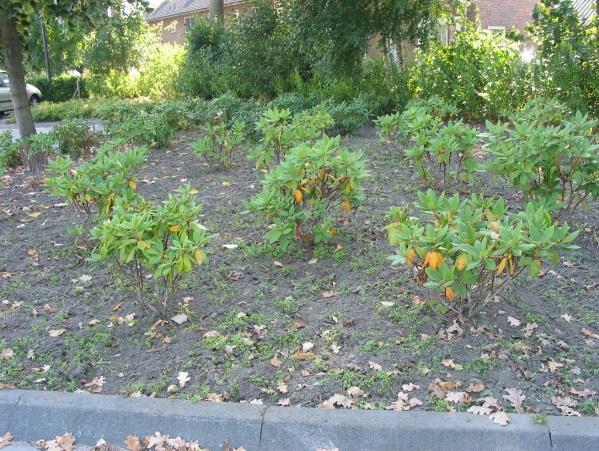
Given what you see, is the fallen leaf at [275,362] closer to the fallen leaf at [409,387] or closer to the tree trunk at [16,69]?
the fallen leaf at [409,387]

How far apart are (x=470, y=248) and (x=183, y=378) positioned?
68.2 inches

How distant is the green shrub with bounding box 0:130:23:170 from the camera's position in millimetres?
8064

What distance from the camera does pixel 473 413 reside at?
302 centimetres

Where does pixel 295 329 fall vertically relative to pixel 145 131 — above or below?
below

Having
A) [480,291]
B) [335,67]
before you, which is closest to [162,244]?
[480,291]

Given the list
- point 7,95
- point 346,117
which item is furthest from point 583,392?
point 7,95

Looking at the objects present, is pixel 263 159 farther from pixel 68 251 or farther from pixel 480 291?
pixel 480 291

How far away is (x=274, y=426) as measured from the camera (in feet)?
9.84

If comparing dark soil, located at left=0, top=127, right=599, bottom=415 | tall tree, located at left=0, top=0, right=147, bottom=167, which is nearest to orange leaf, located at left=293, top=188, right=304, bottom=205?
dark soil, located at left=0, top=127, right=599, bottom=415

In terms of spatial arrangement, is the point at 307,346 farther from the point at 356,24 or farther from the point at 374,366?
the point at 356,24

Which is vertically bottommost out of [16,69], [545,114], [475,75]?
[545,114]

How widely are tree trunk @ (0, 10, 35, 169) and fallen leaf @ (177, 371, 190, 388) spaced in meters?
5.73

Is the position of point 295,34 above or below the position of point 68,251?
above

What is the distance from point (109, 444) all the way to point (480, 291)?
2213 millimetres
